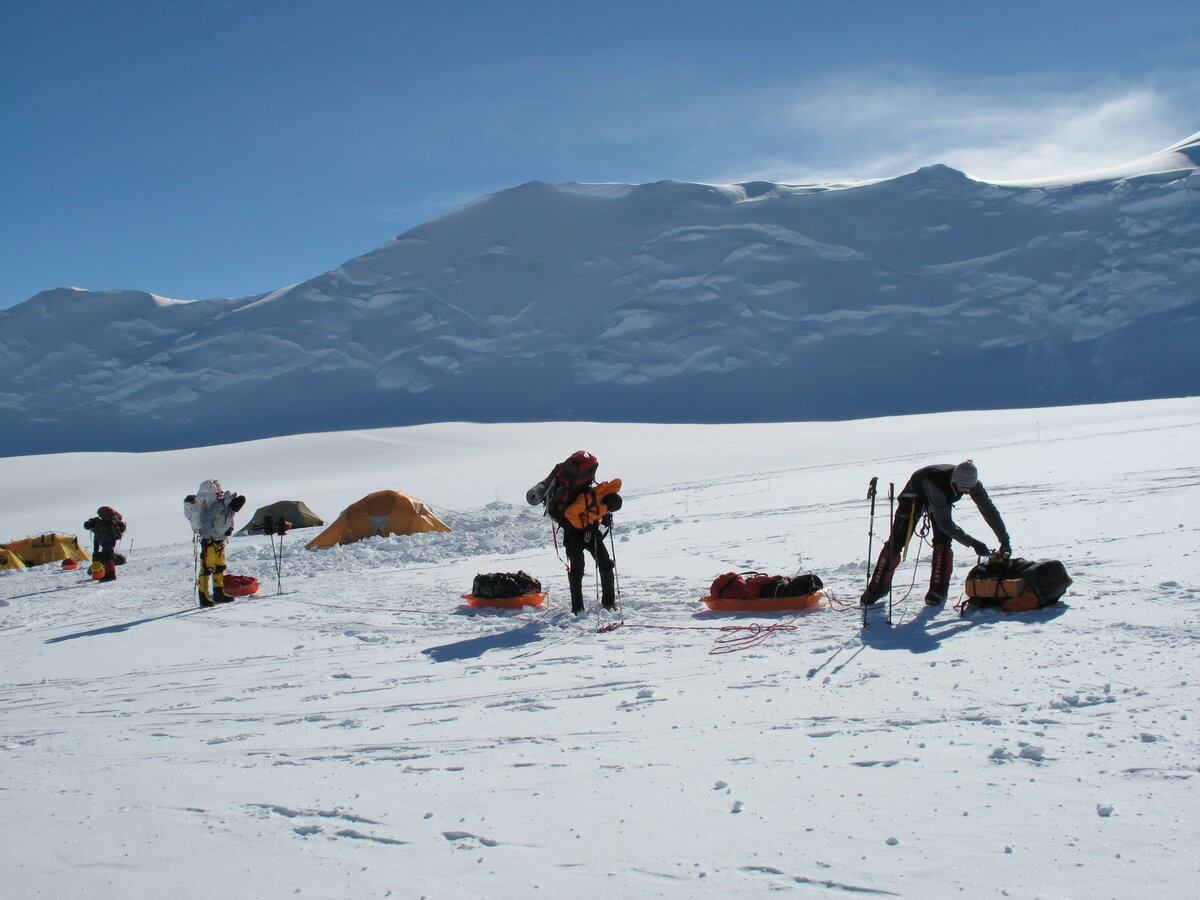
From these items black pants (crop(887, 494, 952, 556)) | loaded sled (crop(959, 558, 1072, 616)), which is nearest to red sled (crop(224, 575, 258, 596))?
black pants (crop(887, 494, 952, 556))

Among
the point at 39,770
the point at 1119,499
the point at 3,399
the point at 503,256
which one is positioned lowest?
the point at 39,770

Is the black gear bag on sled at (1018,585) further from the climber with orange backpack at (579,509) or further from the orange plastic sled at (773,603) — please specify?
the climber with orange backpack at (579,509)

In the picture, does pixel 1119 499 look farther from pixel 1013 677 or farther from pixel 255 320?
pixel 255 320

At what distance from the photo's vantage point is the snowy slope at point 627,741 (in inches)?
137

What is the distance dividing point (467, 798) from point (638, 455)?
33.6 metres

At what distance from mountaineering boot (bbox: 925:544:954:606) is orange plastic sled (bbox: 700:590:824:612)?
1.00 meters

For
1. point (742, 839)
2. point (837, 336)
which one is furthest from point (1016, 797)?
point (837, 336)

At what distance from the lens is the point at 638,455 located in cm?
3769

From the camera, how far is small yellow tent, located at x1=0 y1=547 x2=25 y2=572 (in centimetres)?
1716

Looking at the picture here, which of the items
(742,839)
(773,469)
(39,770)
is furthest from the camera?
(773,469)

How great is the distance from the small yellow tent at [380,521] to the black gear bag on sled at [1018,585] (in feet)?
39.9

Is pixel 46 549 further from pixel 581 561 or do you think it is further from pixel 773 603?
pixel 773 603

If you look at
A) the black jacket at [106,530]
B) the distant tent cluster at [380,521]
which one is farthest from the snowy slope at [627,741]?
the distant tent cluster at [380,521]

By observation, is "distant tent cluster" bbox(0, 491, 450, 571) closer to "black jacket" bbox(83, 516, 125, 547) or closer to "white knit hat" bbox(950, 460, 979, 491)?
"black jacket" bbox(83, 516, 125, 547)
